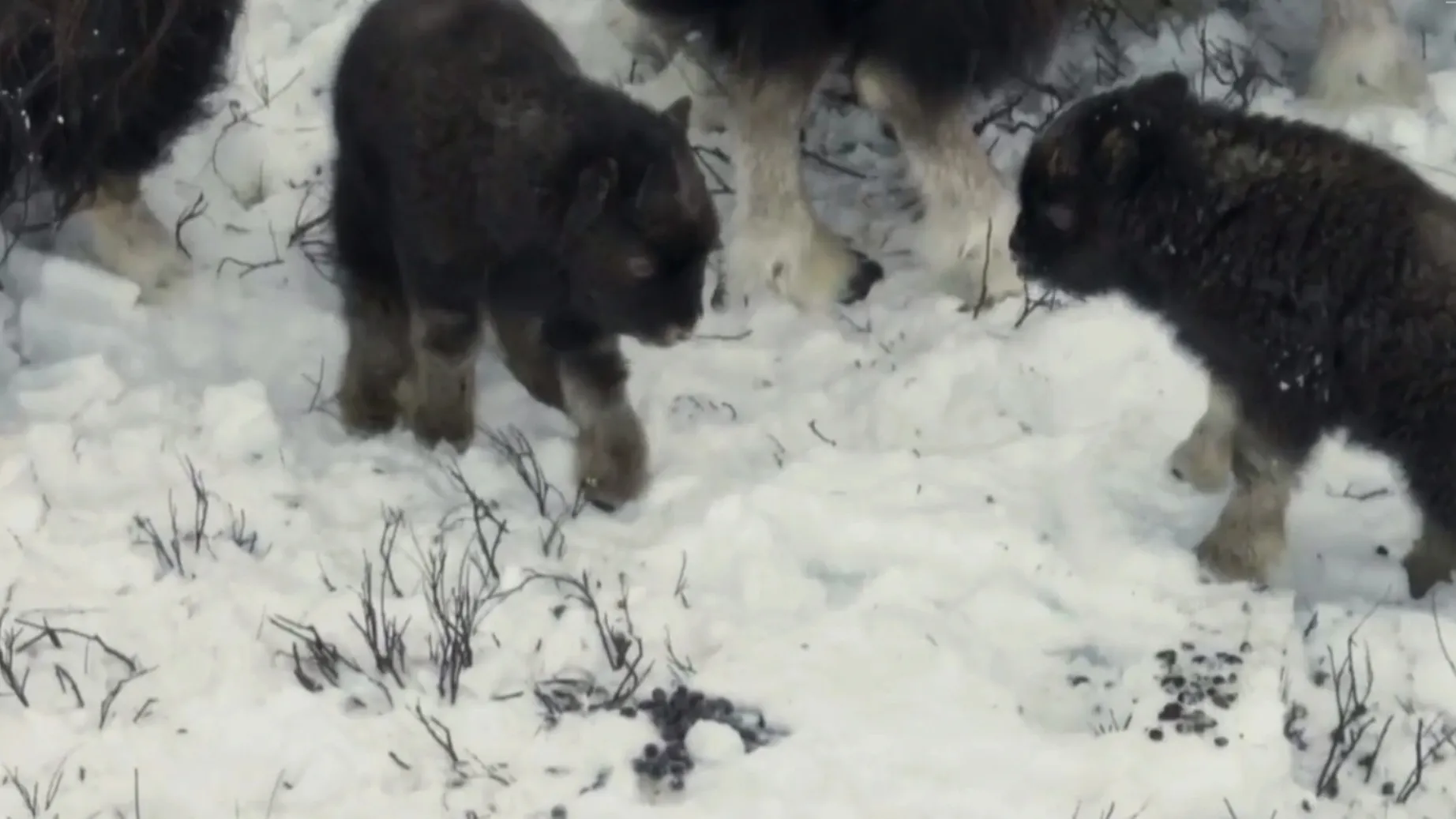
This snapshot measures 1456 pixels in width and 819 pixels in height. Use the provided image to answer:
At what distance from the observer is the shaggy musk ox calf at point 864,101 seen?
3.82 m

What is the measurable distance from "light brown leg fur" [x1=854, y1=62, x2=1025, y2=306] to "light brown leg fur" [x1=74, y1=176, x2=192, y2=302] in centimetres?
205

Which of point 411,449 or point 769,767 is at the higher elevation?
point 769,767

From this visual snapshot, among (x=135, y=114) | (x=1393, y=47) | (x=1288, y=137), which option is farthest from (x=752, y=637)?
(x=1393, y=47)

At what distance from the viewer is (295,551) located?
3365 mm

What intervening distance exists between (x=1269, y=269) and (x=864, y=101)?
150 centimetres

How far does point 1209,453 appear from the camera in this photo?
3.49 m

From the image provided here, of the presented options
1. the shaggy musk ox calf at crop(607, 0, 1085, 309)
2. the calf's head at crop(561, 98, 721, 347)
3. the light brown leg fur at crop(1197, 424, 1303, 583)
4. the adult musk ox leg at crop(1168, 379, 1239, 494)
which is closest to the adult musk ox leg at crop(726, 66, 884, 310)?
the shaggy musk ox calf at crop(607, 0, 1085, 309)

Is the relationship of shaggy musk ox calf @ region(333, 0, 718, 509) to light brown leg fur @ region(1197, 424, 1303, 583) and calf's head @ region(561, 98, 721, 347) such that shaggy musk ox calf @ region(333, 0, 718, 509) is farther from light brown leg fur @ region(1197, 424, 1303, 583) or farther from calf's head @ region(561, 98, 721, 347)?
light brown leg fur @ region(1197, 424, 1303, 583)

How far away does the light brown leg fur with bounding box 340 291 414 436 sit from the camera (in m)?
Answer: 3.81

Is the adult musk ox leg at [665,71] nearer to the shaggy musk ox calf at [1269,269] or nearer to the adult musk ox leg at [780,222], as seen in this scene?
the adult musk ox leg at [780,222]

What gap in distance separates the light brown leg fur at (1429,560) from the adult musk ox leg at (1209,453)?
1.43 feet

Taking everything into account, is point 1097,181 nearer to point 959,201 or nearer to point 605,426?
point 959,201

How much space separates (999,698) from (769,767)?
49cm

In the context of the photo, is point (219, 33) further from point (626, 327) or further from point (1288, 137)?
point (1288, 137)
